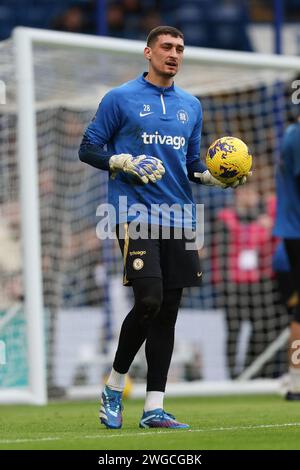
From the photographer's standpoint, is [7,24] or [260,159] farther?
[7,24]

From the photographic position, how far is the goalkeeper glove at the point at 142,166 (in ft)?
20.3

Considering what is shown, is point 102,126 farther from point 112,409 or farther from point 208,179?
point 112,409

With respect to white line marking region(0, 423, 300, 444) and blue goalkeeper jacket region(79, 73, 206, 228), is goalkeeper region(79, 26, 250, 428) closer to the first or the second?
blue goalkeeper jacket region(79, 73, 206, 228)

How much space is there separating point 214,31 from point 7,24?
8.99 feet

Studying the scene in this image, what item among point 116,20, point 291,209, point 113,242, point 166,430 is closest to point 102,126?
point 166,430

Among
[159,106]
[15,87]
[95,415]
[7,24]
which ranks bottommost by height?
[95,415]

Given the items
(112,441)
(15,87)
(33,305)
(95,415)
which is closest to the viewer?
(112,441)

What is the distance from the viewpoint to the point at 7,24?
49.3ft

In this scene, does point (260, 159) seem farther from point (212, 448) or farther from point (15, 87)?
point (212, 448)

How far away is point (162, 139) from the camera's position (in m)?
6.55

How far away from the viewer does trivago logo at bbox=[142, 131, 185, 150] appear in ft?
21.4

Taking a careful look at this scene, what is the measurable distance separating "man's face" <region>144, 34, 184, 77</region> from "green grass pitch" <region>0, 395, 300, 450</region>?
1.97 metres

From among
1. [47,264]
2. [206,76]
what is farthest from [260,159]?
[47,264]

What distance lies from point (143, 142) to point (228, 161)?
479mm
